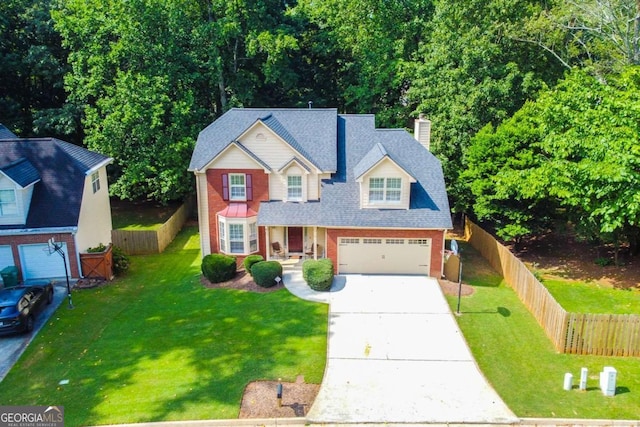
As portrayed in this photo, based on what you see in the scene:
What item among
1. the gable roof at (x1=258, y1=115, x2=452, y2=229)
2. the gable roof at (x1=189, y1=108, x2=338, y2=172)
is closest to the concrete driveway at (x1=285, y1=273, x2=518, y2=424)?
the gable roof at (x1=258, y1=115, x2=452, y2=229)

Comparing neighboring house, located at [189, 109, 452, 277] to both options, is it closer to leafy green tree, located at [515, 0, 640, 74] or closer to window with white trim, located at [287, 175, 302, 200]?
window with white trim, located at [287, 175, 302, 200]

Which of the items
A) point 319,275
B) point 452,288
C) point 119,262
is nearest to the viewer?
point 319,275

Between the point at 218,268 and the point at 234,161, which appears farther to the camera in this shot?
the point at 234,161

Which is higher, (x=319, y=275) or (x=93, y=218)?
A: (x=93, y=218)

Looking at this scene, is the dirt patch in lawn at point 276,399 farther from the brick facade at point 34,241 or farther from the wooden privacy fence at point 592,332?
the brick facade at point 34,241

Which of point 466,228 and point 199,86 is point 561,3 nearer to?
point 466,228

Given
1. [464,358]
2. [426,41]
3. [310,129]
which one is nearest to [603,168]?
[464,358]

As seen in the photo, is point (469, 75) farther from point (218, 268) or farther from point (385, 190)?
point (218, 268)

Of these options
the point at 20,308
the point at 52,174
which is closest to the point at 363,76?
the point at 52,174
